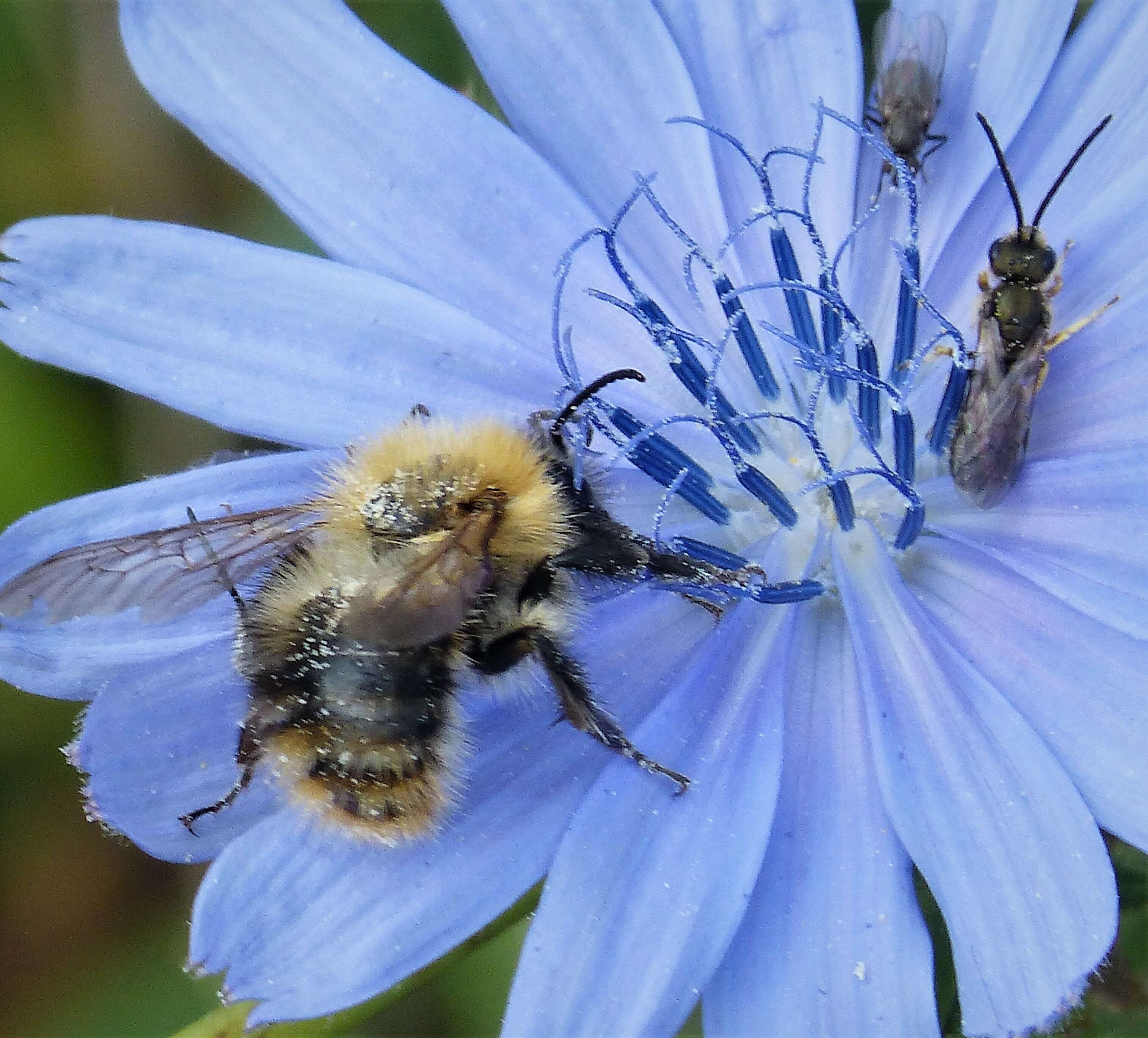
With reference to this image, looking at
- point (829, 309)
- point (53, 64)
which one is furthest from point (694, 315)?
point (53, 64)

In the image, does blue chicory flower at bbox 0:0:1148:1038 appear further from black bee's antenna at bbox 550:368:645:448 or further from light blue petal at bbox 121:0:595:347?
black bee's antenna at bbox 550:368:645:448

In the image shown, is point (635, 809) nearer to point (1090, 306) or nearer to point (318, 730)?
point (318, 730)

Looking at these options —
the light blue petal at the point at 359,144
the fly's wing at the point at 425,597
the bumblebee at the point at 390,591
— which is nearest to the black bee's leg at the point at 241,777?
the bumblebee at the point at 390,591

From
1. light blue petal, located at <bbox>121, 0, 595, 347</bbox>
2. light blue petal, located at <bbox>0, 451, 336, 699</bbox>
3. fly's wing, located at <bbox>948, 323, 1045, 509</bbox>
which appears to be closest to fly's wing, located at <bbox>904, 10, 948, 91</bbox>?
fly's wing, located at <bbox>948, 323, 1045, 509</bbox>

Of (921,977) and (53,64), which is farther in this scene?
(53,64)

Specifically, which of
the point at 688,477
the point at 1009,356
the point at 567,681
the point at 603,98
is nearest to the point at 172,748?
the point at 567,681

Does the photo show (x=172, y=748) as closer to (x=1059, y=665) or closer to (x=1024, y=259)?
(x=1059, y=665)

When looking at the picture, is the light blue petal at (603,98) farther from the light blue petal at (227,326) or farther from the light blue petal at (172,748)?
the light blue petal at (172,748)
